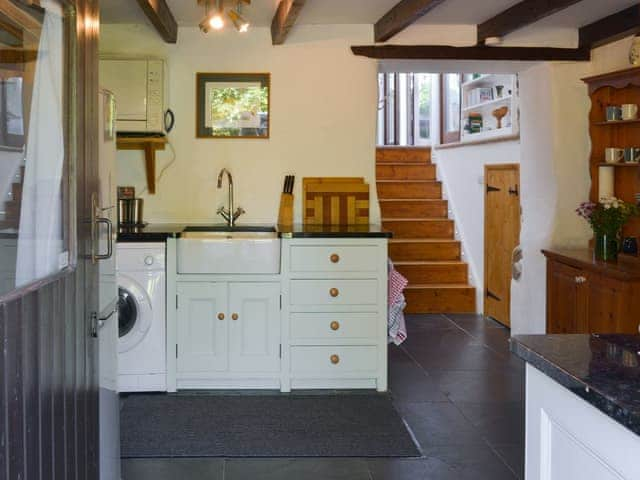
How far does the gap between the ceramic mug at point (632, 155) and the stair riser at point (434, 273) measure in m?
2.69

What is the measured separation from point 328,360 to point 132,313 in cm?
115

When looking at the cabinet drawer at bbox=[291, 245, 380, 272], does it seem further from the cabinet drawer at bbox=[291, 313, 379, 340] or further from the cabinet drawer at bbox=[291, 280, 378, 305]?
the cabinet drawer at bbox=[291, 313, 379, 340]

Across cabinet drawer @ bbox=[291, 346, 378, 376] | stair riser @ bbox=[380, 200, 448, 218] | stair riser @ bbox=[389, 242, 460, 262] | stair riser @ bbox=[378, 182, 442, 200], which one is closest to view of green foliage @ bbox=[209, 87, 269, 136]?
cabinet drawer @ bbox=[291, 346, 378, 376]

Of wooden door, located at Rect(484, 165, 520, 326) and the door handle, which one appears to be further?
wooden door, located at Rect(484, 165, 520, 326)

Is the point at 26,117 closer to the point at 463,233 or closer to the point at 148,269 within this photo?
the point at 148,269

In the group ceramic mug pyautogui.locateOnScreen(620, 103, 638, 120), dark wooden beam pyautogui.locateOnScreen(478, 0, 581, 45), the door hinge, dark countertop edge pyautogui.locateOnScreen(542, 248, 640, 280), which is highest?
dark wooden beam pyautogui.locateOnScreen(478, 0, 581, 45)

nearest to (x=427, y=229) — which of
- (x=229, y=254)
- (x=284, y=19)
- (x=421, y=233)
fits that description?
(x=421, y=233)

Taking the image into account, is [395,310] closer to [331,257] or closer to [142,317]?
[331,257]

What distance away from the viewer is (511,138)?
20.9 feet

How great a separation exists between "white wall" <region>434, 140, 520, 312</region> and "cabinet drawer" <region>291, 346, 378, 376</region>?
105 inches

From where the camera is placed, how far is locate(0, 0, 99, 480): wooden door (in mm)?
1612

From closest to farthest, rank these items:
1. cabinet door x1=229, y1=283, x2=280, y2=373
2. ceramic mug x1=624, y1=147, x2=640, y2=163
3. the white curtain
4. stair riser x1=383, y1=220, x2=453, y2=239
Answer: the white curtain < cabinet door x1=229, y1=283, x2=280, y2=373 < ceramic mug x1=624, y1=147, x2=640, y2=163 < stair riser x1=383, y1=220, x2=453, y2=239

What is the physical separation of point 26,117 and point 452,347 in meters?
4.51

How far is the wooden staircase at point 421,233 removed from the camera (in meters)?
7.19
